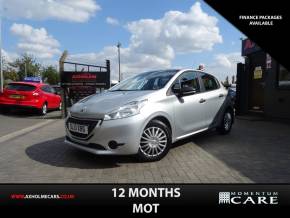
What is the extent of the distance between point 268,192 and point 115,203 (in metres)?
1.67

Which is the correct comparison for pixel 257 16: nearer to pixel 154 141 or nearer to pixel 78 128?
pixel 154 141

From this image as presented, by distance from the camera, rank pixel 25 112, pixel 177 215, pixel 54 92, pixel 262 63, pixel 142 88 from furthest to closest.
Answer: pixel 54 92
pixel 25 112
pixel 262 63
pixel 142 88
pixel 177 215

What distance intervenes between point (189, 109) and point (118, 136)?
1.73 meters

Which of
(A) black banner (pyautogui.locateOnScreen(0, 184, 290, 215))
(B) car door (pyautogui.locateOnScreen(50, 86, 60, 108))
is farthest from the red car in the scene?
(A) black banner (pyautogui.locateOnScreen(0, 184, 290, 215))

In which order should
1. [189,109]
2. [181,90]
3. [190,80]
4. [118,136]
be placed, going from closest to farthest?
[118,136], [181,90], [189,109], [190,80]

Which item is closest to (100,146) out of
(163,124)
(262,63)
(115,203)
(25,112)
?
(163,124)

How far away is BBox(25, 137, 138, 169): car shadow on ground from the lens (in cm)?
504

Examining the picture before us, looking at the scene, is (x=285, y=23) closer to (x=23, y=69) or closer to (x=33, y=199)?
(x=33, y=199)

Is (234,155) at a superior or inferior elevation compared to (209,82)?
inferior

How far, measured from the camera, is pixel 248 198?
3.26 meters

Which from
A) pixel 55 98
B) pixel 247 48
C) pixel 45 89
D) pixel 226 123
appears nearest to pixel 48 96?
pixel 45 89

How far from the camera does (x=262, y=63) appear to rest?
11.8m

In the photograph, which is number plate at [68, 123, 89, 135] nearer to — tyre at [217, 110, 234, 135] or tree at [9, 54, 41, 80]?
tyre at [217, 110, 234, 135]

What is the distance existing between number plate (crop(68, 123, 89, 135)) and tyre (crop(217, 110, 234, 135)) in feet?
11.9
